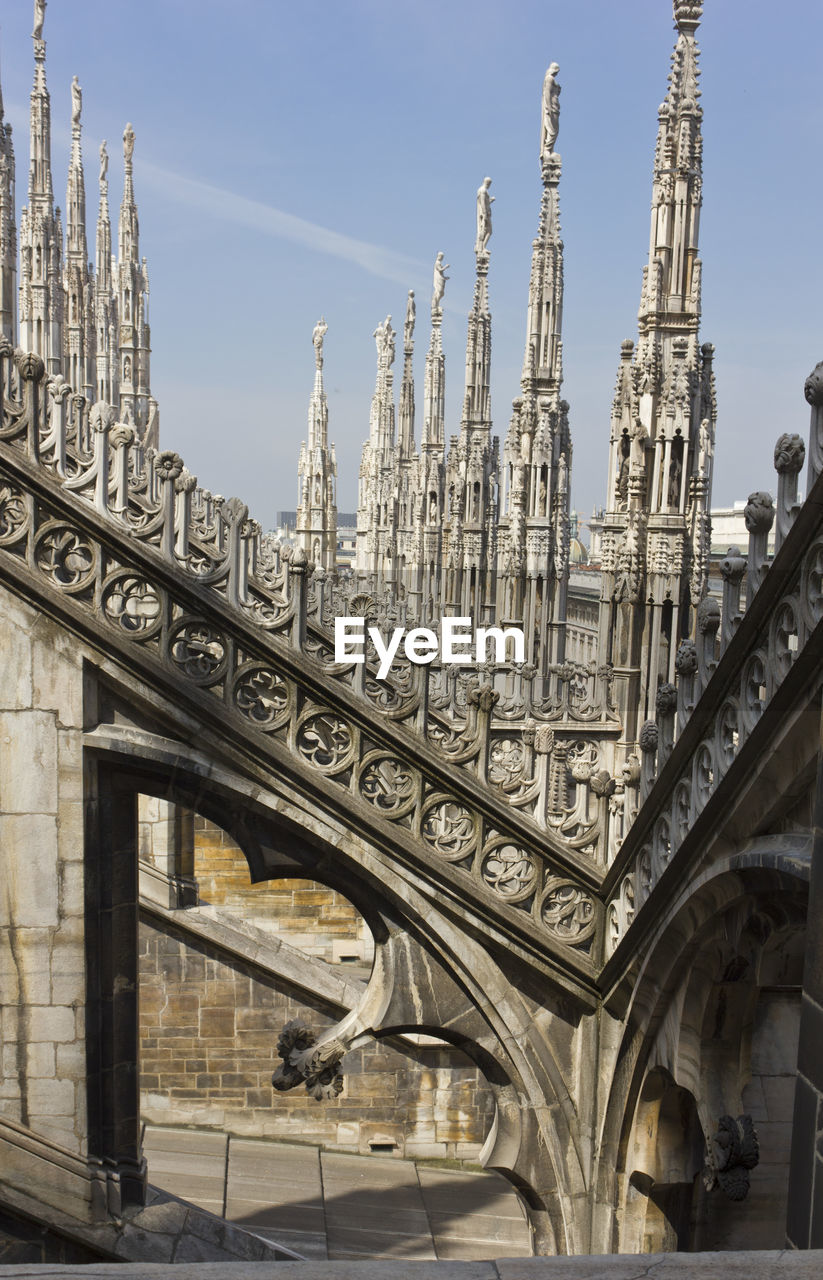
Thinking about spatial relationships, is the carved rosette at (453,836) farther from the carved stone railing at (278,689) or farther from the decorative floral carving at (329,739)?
the decorative floral carving at (329,739)

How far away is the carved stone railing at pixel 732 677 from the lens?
457cm

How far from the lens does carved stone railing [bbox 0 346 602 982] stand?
673 cm

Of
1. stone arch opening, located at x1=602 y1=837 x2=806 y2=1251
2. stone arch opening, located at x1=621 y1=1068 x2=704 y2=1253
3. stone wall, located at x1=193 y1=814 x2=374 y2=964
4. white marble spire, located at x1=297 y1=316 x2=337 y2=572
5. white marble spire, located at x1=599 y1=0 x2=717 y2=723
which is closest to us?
stone arch opening, located at x1=602 y1=837 x2=806 y2=1251

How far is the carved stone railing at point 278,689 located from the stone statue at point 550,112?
51.5 ft

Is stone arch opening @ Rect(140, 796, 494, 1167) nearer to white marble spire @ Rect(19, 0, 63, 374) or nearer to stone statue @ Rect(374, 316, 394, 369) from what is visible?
white marble spire @ Rect(19, 0, 63, 374)

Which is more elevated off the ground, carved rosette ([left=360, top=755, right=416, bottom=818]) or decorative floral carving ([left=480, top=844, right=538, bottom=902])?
carved rosette ([left=360, top=755, right=416, bottom=818])

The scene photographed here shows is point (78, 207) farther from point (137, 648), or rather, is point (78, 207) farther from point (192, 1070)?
point (137, 648)

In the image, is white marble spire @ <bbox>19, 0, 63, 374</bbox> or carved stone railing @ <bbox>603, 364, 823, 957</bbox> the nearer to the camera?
carved stone railing @ <bbox>603, 364, 823, 957</bbox>

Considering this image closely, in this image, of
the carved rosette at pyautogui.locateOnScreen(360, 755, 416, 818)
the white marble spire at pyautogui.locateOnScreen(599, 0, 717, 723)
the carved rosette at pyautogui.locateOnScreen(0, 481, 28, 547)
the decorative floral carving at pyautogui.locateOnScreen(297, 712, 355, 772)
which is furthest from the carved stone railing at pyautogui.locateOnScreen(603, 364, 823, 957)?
the white marble spire at pyautogui.locateOnScreen(599, 0, 717, 723)

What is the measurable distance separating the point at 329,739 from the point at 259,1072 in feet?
26.7

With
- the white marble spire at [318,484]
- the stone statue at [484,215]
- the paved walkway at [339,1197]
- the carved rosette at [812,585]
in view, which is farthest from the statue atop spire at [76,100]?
the carved rosette at [812,585]

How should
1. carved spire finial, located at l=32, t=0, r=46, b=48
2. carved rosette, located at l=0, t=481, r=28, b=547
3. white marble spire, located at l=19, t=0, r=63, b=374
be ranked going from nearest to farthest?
carved rosette, located at l=0, t=481, r=28, b=547, white marble spire, located at l=19, t=0, r=63, b=374, carved spire finial, located at l=32, t=0, r=46, b=48

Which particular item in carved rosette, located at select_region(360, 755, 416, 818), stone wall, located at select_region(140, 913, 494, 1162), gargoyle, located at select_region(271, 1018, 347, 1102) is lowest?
stone wall, located at select_region(140, 913, 494, 1162)

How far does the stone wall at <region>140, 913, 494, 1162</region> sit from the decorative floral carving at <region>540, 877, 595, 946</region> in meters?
7.13
